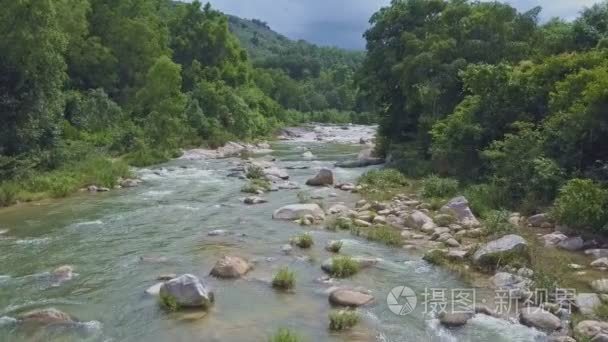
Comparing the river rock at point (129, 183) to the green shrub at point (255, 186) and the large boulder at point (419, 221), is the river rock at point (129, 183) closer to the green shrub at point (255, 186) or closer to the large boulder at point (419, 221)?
the green shrub at point (255, 186)

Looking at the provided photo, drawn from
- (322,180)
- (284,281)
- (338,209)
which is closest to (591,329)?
(284,281)

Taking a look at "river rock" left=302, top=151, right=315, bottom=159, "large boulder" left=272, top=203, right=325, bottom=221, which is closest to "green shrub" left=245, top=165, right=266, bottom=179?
"large boulder" left=272, top=203, right=325, bottom=221

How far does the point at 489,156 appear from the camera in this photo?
1825 centimetres

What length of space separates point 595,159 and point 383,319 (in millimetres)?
9445

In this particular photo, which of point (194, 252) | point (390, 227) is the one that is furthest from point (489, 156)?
point (194, 252)

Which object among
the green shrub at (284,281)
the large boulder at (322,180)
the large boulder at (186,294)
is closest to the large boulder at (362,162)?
the large boulder at (322,180)

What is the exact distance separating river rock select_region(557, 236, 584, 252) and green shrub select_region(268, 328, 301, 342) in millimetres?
7668

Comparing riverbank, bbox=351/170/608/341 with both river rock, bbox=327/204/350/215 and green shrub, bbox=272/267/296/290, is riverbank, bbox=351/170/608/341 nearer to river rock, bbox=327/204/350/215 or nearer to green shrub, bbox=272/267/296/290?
river rock, bbox=327/204/350/215

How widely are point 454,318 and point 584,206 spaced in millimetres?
5759

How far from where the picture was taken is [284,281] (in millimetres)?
10727

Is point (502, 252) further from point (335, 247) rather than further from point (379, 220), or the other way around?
point (379, 220)

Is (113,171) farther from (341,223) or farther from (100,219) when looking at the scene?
(341,223)

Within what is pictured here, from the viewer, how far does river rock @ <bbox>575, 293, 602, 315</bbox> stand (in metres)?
9.09

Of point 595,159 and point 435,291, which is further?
point 595,159
